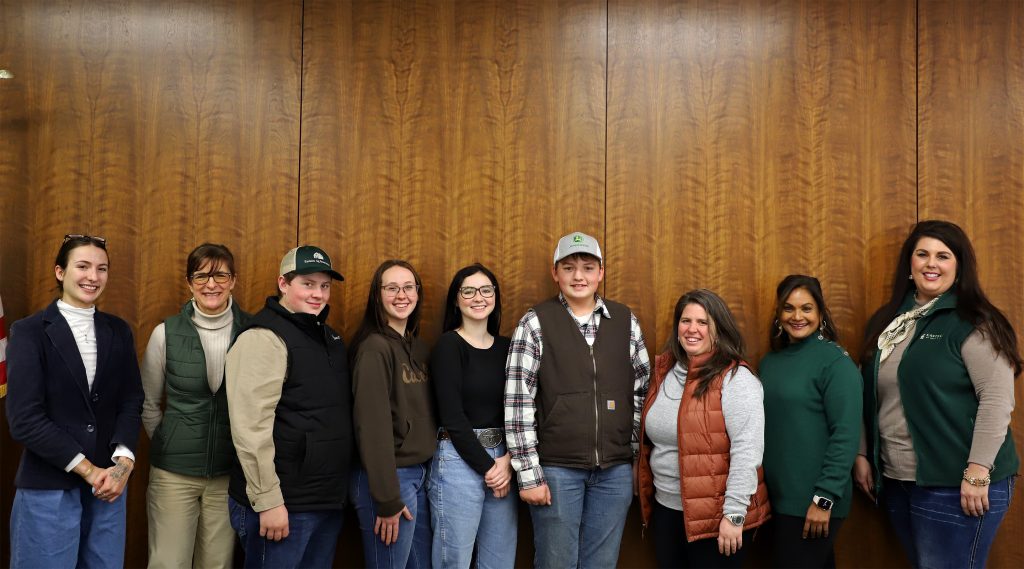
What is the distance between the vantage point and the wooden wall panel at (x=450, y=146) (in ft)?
10.6

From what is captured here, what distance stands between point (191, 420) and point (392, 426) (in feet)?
2.80

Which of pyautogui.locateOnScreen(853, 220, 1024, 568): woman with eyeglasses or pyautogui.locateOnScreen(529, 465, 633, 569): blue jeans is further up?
pyautogui.locateOnScreen(853, 220, 1024, 568): woman with eyeglasses

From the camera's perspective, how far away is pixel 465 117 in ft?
10.7

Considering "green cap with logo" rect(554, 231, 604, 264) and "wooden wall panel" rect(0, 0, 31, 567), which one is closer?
"green cap with logo" rect(554, 231, 604, 264)

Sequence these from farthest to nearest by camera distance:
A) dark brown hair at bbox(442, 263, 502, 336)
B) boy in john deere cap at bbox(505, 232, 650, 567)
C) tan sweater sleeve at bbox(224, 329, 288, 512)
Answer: dark brown hair at bbox(442, 263, 502, 336)
boy in john deere cap at bbox(505, 232, 650, 567)
tan sweater sleeve at bbox(224, 329, 288, 512)

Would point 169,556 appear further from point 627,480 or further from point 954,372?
point 954,372

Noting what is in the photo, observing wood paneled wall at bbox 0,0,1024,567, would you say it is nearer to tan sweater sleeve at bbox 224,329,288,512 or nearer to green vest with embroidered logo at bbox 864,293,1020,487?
green vest with embroidered logo at bbox 864,293,1020,487

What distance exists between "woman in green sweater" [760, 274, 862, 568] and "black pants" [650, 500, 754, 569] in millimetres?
214

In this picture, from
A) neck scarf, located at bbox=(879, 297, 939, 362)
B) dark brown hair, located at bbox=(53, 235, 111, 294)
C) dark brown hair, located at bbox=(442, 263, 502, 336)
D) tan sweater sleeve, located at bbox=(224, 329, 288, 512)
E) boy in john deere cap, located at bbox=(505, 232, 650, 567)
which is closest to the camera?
tan sweater sleeve, located at bbox=(224, 329, 288, 512)

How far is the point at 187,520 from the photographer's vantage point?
2674mm

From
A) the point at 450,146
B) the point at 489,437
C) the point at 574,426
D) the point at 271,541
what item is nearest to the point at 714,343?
the point at 574,426

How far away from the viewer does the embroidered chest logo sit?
266 centimetres

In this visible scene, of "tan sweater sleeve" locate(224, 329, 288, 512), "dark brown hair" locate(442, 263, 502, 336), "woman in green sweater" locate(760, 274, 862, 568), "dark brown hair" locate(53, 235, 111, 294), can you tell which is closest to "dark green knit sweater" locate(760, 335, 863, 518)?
"woman in green sweater" locate(760, 274, 862, 568)

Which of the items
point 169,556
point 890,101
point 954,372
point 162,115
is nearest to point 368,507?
point 169,556
